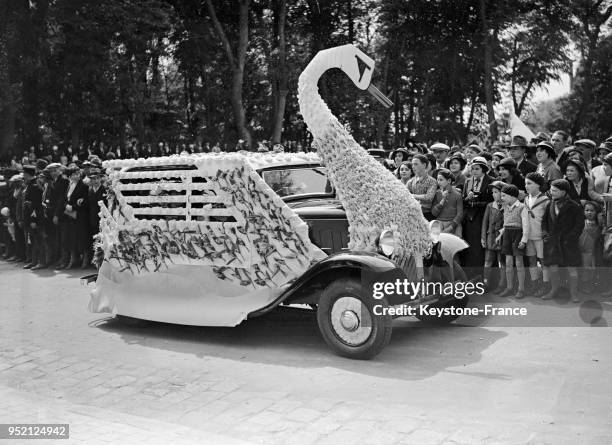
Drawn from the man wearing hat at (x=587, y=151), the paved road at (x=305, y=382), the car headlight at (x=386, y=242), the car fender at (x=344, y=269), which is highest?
the man wearing hat at (x=587, y=151)

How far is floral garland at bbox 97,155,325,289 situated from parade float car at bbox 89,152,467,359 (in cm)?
1

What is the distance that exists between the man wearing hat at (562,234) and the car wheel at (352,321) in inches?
116

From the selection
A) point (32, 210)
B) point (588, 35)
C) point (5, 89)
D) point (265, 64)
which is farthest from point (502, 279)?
point (588, 35)

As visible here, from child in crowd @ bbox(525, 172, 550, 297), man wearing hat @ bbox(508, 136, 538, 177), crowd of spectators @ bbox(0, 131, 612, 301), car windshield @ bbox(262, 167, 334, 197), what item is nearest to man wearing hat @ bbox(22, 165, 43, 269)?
crowd of spectators @ bbox(0, 131, 612, 301)

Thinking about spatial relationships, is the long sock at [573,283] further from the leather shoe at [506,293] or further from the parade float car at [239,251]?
the parade float car at [239,251]

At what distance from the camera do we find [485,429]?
14.6 feet

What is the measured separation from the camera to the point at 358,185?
6.61 metres

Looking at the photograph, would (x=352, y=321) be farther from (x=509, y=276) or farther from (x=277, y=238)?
(x=509, y=276)

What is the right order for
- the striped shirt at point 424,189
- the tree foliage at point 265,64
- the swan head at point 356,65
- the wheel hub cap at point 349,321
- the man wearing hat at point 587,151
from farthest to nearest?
the tree foliage at point 265,64 < the man wearing hat at point 587,151 < the striped shirt at point 424,189 < the swan head at point 356,65 < the wheel hub cap at point 349,321

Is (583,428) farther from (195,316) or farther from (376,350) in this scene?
(195,316)

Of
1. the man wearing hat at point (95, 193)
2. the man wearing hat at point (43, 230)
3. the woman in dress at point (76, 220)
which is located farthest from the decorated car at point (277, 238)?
the man wearing hat at point (43, 230)

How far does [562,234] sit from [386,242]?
2.75 m

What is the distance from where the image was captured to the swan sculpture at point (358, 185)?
21.4 ft

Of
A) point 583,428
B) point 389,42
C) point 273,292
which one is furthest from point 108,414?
point 389,42
